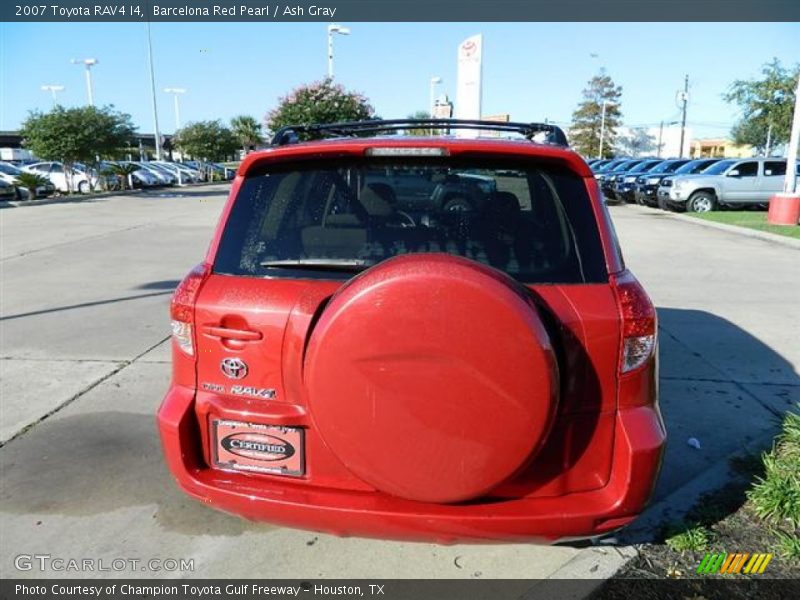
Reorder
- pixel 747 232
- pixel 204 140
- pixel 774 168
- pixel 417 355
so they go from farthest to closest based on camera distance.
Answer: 1. pixel 204 140
2. pixel 774 168
3. pixel 747 232
4. pixel 417 355

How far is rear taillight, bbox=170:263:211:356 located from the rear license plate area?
1.06ft

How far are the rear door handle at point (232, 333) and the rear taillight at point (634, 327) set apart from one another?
1.28m

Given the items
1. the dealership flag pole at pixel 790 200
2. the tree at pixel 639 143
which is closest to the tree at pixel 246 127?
the dealership flag pole at pixel 790 200

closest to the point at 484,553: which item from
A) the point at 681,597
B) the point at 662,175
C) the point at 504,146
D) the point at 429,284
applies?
the point at 681,597

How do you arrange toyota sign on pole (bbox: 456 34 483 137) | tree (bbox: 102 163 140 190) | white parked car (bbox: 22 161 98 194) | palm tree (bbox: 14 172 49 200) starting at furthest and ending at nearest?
tree (bbox: 102 163 140 190), white parked car (bbox: 22 161 98 194), palm tree (bbox: 14 172 49 200), toyota sign on pole (bbox: 456 34 483 137)

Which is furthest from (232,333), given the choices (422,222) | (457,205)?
(457,205)

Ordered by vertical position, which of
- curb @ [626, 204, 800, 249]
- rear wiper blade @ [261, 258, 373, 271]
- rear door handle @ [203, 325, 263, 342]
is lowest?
curb @ [626, 204, 800, 249]

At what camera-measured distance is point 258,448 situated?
2.21 m

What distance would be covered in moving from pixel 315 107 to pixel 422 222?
20.9 meters

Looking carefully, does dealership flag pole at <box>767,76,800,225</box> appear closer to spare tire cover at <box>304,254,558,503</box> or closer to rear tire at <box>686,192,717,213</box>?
rear tire at <box>686,192,717,213</box>

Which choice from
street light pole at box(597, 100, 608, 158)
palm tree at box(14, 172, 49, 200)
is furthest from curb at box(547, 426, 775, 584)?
street light pole at box(597, 100, 608, 158)

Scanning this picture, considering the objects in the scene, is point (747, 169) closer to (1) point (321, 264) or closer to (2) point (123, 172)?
(1) point (321, 264)

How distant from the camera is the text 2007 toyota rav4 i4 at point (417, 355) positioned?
74.1 inches

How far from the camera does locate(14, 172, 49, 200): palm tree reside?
950 inches
